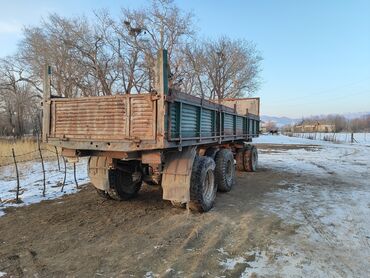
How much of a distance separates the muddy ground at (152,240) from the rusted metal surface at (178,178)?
0.44 metres

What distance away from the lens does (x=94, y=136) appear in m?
5.92

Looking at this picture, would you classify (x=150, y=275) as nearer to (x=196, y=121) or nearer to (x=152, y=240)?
(x=152, y=240)

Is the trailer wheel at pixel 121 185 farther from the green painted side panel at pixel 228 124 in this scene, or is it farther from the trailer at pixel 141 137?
the green painted side panel at pixel 228 124

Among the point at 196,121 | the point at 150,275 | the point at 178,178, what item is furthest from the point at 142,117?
the point at 150,275

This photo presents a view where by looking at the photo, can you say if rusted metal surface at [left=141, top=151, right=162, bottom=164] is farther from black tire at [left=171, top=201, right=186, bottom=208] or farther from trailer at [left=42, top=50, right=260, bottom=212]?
black tire at [left=171, top=201, right=186, bottom=208]

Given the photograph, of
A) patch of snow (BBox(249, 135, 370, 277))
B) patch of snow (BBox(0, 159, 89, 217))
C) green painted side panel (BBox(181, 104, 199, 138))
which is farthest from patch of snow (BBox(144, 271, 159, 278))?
patch of snow (BBox(0, 159, 89, 217))

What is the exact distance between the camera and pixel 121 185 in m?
7.50

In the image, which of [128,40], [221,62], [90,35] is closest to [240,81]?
[221,62]

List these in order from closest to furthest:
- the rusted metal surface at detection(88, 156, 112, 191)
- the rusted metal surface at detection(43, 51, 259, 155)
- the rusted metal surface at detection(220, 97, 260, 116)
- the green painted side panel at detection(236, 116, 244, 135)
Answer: the rusted metal surface at detection(43, 51, 259, 155)
the rusted metal surface at detection(88, 156, 112, 191)
the green painted side panel at detection(236, 116, 244, 135)
the rusted metal surface at detection(220, 97, 260, 116)

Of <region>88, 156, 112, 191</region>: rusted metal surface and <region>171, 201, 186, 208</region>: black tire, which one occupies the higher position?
<region>88, 156, 112, 191</region>: rusted metal surface

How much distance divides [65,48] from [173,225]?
33.0 meters

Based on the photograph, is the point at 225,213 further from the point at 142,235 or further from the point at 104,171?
the point at 104,171

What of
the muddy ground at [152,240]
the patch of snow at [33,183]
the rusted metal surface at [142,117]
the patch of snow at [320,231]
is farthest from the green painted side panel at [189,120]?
the patch of snow at [33,183]

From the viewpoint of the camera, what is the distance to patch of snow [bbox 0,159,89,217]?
7.75 meters
